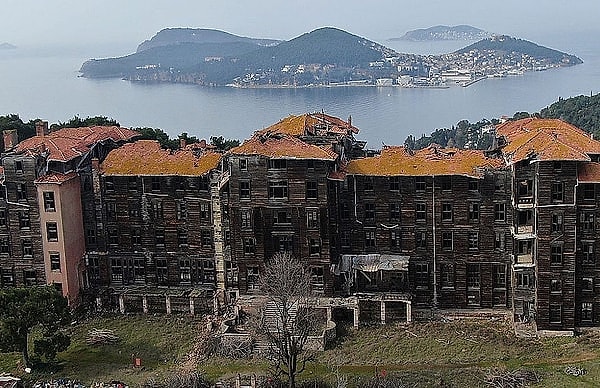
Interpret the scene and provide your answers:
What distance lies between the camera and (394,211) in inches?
1641

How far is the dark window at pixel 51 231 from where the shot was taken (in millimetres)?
43125

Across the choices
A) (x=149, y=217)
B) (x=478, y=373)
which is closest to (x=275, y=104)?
(x=149, y=217)

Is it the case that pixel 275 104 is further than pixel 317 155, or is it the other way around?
pixel 275 104

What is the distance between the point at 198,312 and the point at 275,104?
147392 mm

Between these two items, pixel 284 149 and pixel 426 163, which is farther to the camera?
pixel 426 163

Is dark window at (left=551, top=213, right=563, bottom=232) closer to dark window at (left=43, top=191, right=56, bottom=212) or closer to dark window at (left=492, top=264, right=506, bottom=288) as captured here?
dark window at (left=492, top=264, right=506, bottom=288)

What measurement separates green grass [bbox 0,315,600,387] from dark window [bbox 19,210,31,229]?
284 inches

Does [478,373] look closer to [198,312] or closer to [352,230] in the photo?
[352,230]

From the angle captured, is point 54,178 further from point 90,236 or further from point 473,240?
point 473,240

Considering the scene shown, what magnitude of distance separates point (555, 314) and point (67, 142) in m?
28.6

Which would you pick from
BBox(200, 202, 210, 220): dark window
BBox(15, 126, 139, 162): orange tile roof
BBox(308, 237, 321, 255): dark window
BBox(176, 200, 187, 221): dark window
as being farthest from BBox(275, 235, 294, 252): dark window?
BBox(15, 126, 139, 162): orange tile roof

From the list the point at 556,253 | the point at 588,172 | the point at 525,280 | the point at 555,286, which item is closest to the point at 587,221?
the point at 556,253

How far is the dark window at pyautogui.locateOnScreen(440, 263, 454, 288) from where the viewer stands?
41750mm

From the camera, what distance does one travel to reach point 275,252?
41594 millimetres
